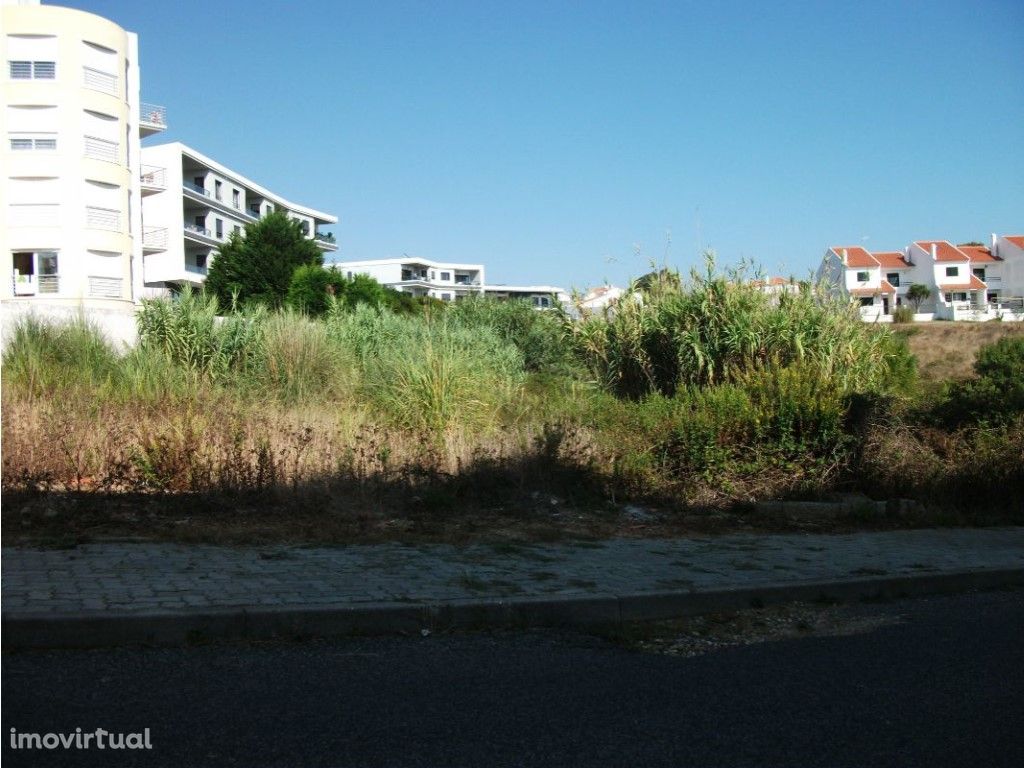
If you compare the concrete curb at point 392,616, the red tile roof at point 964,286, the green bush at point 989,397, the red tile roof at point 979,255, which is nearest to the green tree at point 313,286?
the green bush at point 989,397

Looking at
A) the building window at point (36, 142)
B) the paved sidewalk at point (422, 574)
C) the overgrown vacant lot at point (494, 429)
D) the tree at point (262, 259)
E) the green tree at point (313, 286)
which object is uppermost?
the building window at point (36, 142)

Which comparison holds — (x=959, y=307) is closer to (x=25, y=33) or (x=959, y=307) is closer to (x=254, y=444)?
(x=25, y=33)

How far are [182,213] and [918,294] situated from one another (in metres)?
65.1

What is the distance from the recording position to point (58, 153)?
4484cm

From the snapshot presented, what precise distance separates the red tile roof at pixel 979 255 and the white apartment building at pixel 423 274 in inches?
2122

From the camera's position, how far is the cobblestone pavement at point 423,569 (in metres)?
5.84

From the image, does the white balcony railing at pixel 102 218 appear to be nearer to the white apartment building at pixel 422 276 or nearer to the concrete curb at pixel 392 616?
the concrete curb at pixel 392 616

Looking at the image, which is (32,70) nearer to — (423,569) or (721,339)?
(721,339)

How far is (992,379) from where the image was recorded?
44.1ft

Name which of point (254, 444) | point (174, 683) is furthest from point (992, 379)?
point (174, 683)

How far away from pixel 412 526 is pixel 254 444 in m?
2.40

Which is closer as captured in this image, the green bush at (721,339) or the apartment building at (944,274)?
the green bush at (721,339)

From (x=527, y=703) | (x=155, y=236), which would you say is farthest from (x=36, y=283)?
(x=527, y=703)

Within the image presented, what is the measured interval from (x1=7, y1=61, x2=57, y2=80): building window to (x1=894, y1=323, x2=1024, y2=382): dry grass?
42854mm
